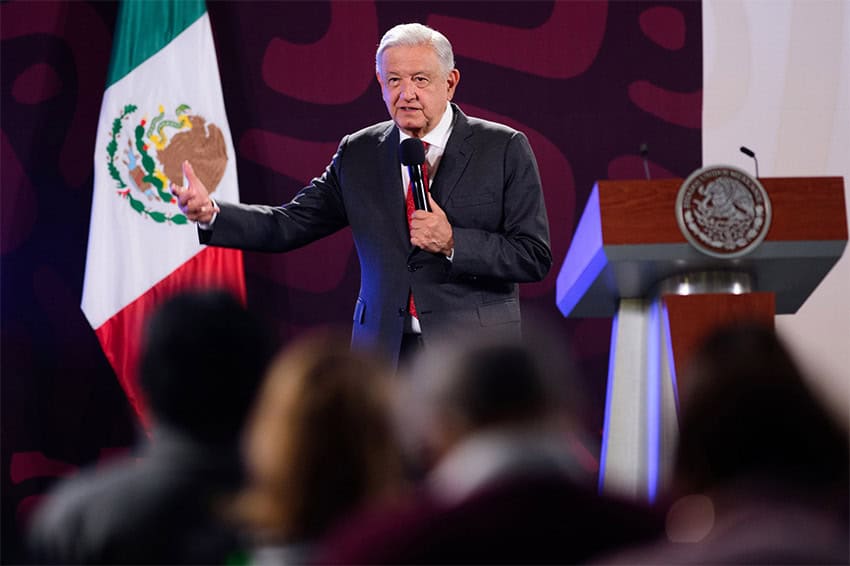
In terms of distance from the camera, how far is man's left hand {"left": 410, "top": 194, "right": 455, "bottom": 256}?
2873 mm

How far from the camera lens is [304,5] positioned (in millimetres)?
5434

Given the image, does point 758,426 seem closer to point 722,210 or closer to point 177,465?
point 177,465

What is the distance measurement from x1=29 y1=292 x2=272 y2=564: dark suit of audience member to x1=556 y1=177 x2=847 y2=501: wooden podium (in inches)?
62.0

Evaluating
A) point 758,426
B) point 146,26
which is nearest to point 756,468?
point 758,426

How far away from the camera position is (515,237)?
10.2 ft

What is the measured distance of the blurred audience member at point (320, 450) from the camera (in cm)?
123

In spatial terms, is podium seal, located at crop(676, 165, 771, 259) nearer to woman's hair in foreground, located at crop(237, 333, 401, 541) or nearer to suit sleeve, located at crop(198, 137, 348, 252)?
suit sleeve, located at crop(198, 137, 348, 252)

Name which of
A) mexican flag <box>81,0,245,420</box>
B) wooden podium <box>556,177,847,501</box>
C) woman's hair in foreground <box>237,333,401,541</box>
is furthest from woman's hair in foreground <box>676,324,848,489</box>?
mexican flag <box>81,0,245,420</box>

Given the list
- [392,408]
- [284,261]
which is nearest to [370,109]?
[284,261]

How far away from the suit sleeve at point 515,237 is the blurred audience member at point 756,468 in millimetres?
1761

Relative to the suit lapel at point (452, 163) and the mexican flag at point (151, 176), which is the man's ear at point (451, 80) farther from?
the mexican flag at point (151, 176)

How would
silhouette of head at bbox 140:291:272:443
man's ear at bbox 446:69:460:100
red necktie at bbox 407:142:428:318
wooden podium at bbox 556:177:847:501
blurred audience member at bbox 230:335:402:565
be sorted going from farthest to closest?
man's ear at bbox 446:69:460:100, red necktie at bbox 407:142:428:318, wooden podium at bbox 556:177:847:501, silhouette of head at bbox 140:291:272:443, blurred audience member at bbox 230:335:402:565

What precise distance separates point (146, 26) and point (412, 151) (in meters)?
2.79

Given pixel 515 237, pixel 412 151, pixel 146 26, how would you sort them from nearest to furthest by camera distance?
pixel 412 151
pixel 515 237
pixel 146 26
